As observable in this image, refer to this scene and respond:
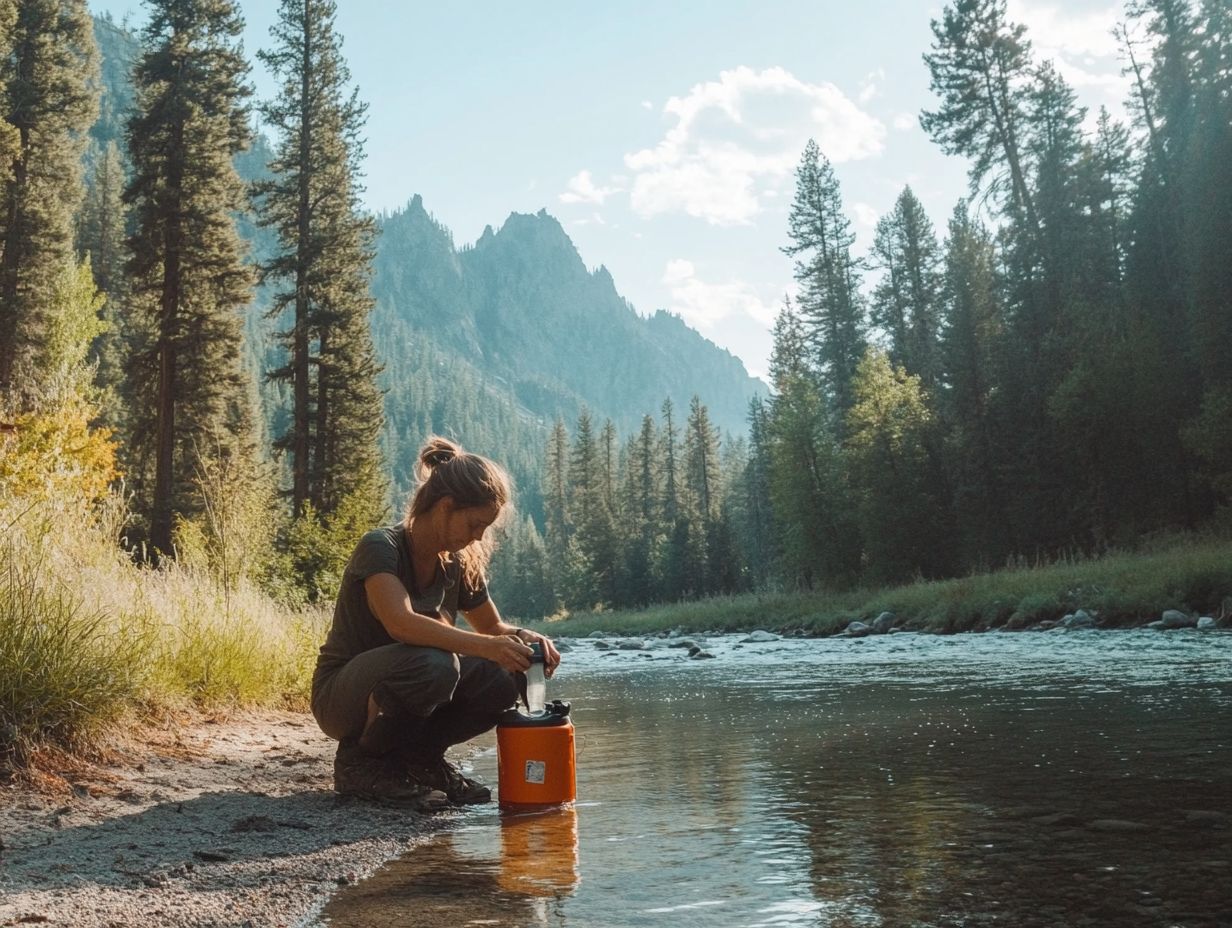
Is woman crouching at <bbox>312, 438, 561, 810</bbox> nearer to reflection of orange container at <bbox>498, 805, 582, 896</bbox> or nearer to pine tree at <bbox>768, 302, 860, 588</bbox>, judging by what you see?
reflection of orange container at <bbox>498, 805, 582, 896</bbox>

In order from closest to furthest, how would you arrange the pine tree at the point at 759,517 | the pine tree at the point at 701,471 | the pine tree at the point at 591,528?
the pine tree at the point at 759,517, the pine tree at the point at 591,528, the pine tree at the point at 701,471

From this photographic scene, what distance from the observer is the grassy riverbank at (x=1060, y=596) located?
48.6 feet

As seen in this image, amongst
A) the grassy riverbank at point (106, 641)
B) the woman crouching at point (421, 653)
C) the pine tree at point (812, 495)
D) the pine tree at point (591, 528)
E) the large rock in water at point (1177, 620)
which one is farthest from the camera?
the pine tree at point (591, 528)

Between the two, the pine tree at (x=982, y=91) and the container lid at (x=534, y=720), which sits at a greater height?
the pine tree at (x=982, y=91)

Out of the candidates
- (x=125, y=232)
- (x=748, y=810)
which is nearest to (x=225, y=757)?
(x=748, y=810)

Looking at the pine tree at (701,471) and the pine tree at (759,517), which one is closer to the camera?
the pine tree at (759,517)

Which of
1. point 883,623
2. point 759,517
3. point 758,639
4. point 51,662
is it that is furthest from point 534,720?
point 759,517

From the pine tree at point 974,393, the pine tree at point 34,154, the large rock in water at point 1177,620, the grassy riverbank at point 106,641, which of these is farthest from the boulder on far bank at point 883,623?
the pine tree at point 34,154

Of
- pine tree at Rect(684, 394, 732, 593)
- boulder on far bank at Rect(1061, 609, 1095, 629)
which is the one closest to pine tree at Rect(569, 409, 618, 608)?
pine tree at Rect(684, 394, 732, 593)

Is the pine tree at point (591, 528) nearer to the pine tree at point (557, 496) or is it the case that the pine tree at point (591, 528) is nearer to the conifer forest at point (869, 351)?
the pine tree at point (557, 496)

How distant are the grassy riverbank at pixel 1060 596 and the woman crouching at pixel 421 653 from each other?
41.0ft

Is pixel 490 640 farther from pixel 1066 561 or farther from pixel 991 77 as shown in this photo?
pixel 991 77

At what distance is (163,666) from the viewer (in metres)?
5.42

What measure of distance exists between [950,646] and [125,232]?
155 feet
